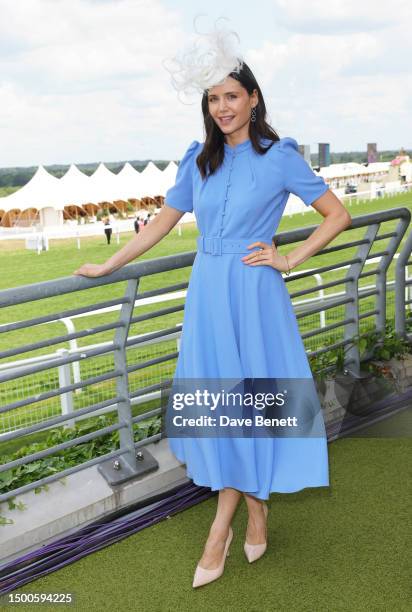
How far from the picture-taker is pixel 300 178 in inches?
95.1

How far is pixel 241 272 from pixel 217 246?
0.11m

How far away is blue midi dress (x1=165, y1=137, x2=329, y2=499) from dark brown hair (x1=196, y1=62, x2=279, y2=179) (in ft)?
0.08

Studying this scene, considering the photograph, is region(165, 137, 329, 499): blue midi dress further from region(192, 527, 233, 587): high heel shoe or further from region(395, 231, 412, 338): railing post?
region(395, 231, 412, 338): railing post

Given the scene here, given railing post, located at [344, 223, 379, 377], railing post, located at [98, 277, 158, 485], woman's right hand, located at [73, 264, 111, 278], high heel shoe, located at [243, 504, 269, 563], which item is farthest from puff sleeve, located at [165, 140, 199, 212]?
railing post, located at [344, 223, 379, 377]

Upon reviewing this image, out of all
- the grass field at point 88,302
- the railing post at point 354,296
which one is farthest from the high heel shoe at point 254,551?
the grass field at point 88,302

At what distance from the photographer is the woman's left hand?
2396mm

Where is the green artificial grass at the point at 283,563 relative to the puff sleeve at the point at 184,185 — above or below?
below

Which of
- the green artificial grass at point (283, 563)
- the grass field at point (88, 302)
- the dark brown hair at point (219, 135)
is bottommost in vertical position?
the grass field at point (88, 302)

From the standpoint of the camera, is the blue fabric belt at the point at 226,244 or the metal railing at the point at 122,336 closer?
the blue fabric belt at the point at 226,244

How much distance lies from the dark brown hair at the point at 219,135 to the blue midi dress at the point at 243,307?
0.02m

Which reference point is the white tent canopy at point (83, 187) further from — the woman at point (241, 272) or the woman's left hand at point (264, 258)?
the woman's left hand at point (264, 258)

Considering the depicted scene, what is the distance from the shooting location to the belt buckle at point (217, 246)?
2.45 m

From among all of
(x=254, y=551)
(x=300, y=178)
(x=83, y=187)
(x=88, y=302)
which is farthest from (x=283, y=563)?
(x=83, y=187)

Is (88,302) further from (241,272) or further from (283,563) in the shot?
(241,272)
